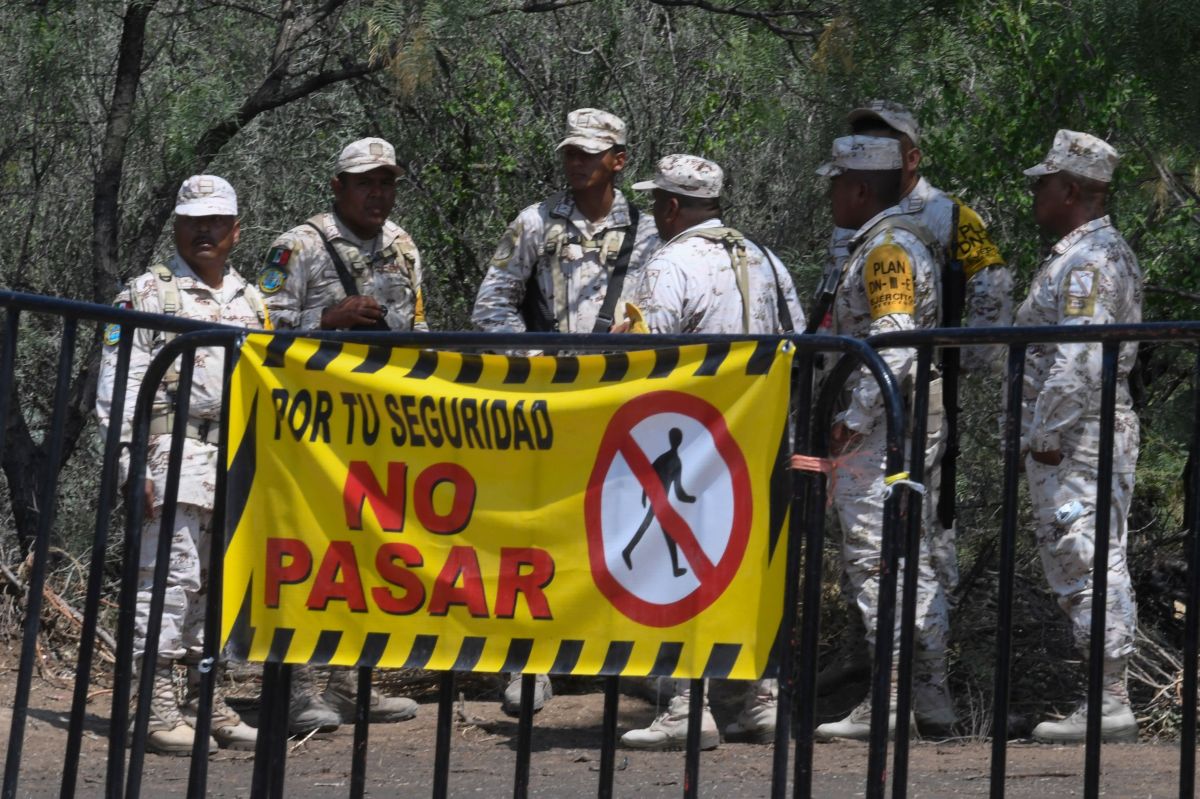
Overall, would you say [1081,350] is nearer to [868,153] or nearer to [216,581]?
[868,153]

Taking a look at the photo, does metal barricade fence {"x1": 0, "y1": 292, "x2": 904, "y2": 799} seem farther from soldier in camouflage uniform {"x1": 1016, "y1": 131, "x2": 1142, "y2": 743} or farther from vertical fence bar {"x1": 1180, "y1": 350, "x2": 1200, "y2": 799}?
soldier in camouflage uniform {"x1": 1016, "y1": 131, "x2": 1142, "y2": 743}

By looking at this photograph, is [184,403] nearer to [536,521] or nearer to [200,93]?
[536,521]

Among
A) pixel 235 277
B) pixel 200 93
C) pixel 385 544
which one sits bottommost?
pixel 385 544

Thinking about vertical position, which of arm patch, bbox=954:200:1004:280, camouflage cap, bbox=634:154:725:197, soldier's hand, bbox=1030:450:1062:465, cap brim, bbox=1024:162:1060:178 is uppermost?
cap brim, bbox=1024:162:1060:178

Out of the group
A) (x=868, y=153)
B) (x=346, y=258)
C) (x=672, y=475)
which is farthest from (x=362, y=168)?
(x=672, y=475)

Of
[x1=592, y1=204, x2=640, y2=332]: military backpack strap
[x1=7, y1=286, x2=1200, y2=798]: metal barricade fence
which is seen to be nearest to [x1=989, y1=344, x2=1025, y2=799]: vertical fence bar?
[x1=7, y1=286, x2=1200, y2=798]: metal barricade fence

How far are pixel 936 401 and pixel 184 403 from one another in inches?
105

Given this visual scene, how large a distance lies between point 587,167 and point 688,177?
628 mm

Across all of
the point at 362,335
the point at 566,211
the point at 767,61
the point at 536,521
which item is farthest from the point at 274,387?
the point at 767,61

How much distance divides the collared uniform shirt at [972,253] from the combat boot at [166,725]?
2.71 metres

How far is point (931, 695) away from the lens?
5.71 metres

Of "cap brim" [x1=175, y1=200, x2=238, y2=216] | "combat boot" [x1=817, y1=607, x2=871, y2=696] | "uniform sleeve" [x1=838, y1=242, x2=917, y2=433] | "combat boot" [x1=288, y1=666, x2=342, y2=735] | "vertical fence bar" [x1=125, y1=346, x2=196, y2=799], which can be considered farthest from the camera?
"combat boot" [x1=817, y1=607, x2=871, y2=696]

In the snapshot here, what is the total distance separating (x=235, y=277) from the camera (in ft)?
19.5

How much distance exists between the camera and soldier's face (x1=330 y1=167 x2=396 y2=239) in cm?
614
